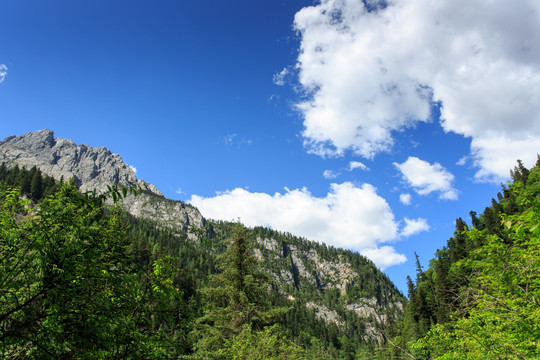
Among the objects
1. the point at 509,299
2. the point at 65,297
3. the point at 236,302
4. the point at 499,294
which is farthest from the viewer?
the point at 236,302

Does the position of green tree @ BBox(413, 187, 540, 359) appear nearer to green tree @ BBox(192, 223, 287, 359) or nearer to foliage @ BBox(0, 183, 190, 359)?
foliage @ BBox(0, 183, 190, 359)

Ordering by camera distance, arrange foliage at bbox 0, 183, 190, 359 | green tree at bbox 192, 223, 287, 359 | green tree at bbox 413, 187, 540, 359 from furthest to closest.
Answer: green tree at bbox 192, 223, 287, 359 < green tree at bbox 413, 187, 540, 359 < foliage at bbox 0, 183, 190, 359

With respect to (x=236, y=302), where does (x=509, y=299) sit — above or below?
above

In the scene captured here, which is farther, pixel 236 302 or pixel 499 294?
pixel 236 302

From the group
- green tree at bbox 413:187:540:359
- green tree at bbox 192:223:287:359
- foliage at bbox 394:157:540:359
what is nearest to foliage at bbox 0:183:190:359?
foliage at bbox 394:157:540:359

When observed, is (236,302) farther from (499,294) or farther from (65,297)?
(65,297)

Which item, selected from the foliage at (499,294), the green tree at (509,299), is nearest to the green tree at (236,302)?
the foliage at (499,294)

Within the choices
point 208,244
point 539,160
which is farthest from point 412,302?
point 208,244

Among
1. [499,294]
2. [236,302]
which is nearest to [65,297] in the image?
[499,294]

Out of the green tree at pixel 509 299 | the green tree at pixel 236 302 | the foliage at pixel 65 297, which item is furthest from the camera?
the green tree at pixel 236 302

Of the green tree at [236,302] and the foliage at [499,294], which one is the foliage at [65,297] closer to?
the foliage at [499,294]

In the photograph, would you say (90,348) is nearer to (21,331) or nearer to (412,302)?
(21,331)

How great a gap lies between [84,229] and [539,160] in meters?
122

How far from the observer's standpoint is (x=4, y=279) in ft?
9.75
